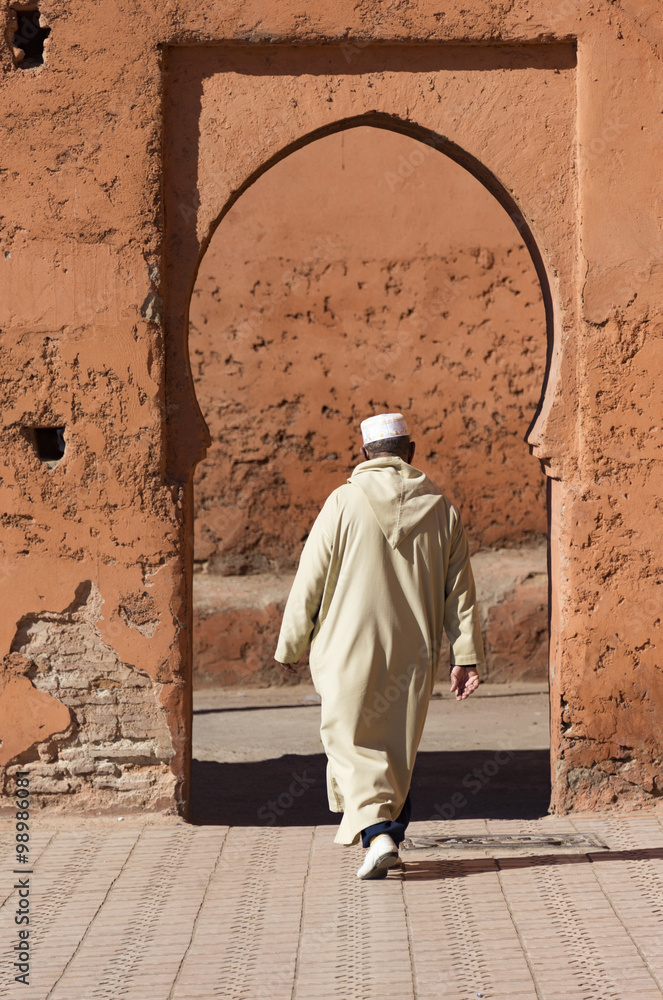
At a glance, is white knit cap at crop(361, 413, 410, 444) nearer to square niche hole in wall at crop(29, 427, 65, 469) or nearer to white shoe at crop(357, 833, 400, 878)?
square niche hole in wall at crop(29, 427, 65, 469)

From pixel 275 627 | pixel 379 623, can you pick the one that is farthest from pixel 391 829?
pixel 275 627

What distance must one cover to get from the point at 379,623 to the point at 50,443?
1665mm

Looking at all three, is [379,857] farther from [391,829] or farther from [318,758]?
[318,758]

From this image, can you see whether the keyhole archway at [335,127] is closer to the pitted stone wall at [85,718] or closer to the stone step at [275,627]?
the pitted stone wall at [85,718]

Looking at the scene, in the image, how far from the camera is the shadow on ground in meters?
5.23

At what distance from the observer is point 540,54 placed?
4.70m

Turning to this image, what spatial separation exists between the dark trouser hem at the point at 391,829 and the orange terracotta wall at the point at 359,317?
438 centimetres

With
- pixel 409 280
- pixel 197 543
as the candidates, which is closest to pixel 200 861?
pixel 197 543

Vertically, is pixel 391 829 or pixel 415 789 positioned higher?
pixel 391 829

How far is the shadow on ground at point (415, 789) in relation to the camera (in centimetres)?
523

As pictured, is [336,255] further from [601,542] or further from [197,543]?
[601,542]

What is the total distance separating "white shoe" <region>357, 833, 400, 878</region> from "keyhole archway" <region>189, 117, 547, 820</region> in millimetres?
4218

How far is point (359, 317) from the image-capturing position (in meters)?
8.30

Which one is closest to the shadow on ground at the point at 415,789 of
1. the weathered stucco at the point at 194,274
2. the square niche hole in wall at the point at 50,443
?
the weathered stucco at the point at 194,274
